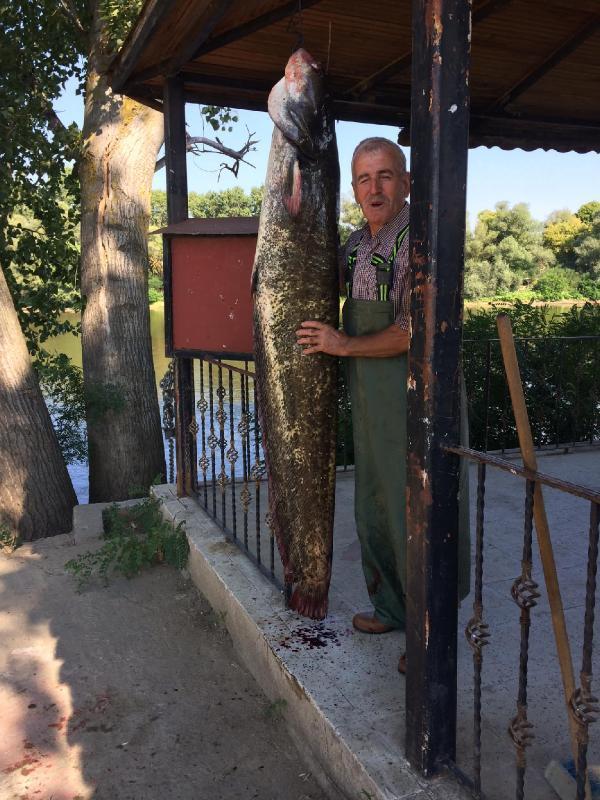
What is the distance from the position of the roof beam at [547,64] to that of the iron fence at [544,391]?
270cm

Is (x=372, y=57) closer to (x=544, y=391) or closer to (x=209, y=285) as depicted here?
(x=209, y=285)

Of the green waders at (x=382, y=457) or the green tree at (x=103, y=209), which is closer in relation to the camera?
the green waders at (x=382, y=457)

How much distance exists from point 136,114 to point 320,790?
6.30m

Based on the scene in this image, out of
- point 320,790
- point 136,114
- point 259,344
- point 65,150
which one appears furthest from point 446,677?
point 65,150

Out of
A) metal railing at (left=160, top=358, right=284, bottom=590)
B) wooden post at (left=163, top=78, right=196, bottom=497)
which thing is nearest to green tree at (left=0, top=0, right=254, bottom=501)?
metal railing at (left=160, top=358, right=284, bottom=590)

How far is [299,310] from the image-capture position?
270 centimetres

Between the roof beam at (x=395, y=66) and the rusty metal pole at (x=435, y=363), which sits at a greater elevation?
the roof beam at (x=395, y=66)

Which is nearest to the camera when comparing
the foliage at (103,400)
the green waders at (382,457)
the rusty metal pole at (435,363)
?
the rusty metal pole at (435,363)

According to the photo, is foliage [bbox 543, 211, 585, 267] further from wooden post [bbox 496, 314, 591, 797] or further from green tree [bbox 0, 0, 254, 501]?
wooden post [bbox 496, 314, 591, 797]

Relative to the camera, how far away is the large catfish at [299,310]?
245 cm

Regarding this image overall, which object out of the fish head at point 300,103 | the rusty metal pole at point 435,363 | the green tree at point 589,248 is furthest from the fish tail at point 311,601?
the green tree at point 589,248

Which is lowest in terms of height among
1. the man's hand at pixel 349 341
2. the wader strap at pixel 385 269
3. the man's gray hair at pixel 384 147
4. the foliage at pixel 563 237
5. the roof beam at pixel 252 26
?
the man's hand at pixel 349 341

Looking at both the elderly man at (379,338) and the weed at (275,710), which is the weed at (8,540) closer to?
the weed at (275,710)

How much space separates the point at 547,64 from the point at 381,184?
97.5 inches
